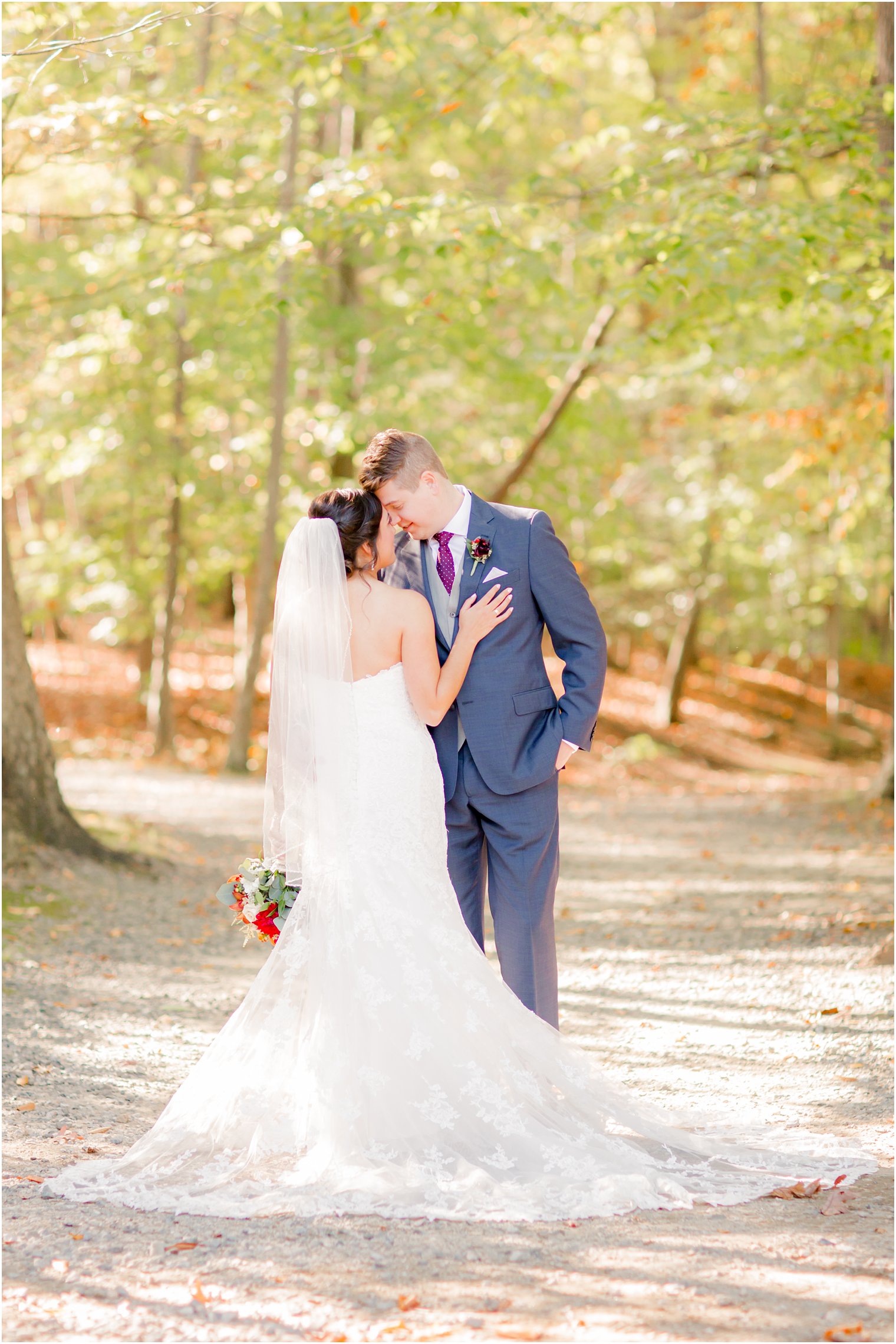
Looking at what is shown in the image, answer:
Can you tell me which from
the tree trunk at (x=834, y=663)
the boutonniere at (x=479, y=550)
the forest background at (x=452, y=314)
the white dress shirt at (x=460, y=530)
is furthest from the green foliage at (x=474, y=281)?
the boutonniere at (x=479, y=550)

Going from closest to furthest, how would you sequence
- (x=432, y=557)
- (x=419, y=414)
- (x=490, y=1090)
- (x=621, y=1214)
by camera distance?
(x=621, y=1214) → (x=490, y=1090) → (x=432, y=557) → (x=419, y=414)

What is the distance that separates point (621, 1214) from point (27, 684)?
5618 millimetres

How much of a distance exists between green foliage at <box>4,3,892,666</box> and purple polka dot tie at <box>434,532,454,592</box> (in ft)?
8.72

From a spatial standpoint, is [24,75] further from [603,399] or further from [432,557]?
[603,399]

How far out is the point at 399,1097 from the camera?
3.58 metres

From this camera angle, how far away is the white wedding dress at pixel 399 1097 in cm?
332

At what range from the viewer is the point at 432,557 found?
4215 mm

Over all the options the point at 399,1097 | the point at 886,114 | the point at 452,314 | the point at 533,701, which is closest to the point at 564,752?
the point at 533,701

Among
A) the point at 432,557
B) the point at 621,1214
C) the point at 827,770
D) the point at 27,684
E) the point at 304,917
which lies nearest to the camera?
the point at 621,1214

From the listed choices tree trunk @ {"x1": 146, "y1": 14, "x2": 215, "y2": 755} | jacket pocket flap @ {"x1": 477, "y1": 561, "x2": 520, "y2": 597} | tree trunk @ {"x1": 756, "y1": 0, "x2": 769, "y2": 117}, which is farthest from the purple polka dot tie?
tree trunk @ {"x1": 146, "y1": 14, "x2": 215, "y2": 755}

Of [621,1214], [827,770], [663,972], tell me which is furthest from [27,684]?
[827,770]

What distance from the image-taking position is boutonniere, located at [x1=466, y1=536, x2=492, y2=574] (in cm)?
408

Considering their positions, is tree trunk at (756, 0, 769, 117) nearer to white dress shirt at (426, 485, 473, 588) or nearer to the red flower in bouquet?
white dress shirt at (426, 485, 473, 588)

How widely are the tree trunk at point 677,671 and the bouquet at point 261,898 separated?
1545 cm
